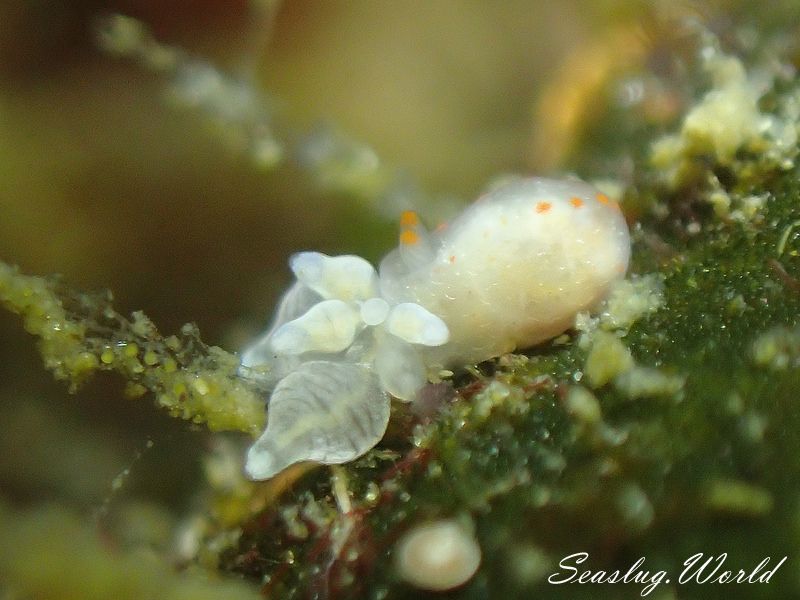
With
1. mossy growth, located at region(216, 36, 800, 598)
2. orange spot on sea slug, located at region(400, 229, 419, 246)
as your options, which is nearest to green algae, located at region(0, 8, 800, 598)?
mossy growth, located at region(216, 36, 800, 598)

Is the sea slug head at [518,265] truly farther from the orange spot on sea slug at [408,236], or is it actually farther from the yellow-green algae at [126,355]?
the yellow-green algae at [126,355]

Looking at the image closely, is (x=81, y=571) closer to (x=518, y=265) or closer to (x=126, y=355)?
(x=126, y=355)

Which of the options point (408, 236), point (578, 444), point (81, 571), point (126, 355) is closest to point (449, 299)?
point (408, 236)

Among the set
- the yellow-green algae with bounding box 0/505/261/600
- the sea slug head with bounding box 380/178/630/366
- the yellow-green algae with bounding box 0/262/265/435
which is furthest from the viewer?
the sea slug head with bounding box 380/178/630/366

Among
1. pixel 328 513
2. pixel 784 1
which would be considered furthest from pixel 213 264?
pixel 784 1

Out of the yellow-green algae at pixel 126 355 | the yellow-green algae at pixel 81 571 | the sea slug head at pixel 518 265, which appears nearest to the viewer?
the yellow-green algae at pixel 81 571

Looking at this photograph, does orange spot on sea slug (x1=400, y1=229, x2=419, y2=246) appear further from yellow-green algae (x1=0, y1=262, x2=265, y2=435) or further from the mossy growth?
yellow-green algae (x1=0, y1=262, x2=265, y2=435)

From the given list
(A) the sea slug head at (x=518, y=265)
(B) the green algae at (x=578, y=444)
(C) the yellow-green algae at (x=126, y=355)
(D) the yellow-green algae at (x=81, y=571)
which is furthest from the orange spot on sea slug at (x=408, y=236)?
(D) the yellow-green algae at (x=81, y=571)
